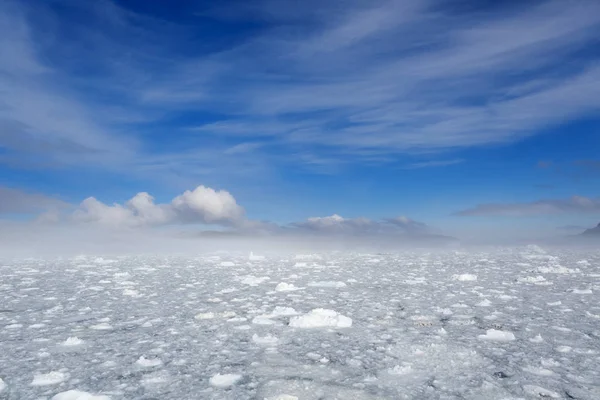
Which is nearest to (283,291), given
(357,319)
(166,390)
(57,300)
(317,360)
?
(357,319)

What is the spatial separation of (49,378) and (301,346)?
3.03m

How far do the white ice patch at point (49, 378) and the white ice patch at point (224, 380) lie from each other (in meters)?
1.65

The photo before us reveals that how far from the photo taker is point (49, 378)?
439 centimetres

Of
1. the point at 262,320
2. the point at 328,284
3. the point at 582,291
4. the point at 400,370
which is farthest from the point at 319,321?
the point at 582,291

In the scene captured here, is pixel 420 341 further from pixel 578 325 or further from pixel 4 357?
pixel 4 357

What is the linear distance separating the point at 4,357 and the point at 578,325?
28.4 ft

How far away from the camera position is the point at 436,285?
12.3 m

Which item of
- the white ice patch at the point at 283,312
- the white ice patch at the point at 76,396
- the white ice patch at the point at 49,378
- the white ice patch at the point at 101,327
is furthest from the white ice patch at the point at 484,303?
the white ice patch at the point at 49,378

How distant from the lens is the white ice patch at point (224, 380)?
4246 millimetres

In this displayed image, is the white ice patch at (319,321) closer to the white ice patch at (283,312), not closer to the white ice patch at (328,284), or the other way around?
the white ice patch at (283,312)

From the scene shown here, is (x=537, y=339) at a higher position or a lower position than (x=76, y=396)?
lower

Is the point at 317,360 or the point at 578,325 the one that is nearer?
the point at 317,360

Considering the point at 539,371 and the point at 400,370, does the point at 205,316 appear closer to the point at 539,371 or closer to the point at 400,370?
the point at 400,370

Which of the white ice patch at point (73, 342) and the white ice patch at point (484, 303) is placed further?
the white ice patch at point (484, 303)
